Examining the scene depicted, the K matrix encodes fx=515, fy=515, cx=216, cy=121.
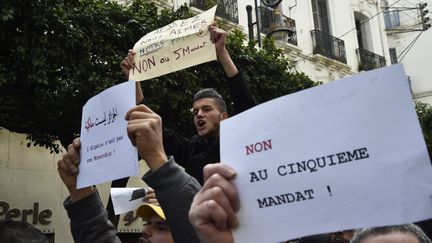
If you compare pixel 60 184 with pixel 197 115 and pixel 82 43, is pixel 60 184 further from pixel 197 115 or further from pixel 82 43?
pixel 197 115

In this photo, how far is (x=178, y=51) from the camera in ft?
9.63

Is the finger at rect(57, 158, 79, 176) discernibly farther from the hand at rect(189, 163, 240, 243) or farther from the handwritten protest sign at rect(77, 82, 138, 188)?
the hand at rect(189, 163, 240, 243)

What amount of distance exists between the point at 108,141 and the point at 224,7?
12.7 m

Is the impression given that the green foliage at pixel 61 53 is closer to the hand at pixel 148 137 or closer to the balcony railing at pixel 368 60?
the hand at pixel 148 137

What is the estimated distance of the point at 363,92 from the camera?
1301 millimetres

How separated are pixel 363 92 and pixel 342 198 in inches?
10.7

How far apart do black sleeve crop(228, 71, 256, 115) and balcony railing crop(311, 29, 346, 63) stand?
1463 centimetres

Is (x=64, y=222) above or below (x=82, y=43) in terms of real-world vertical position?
below

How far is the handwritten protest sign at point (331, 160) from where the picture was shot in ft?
4.01

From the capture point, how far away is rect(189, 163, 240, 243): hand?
1401 millimetres

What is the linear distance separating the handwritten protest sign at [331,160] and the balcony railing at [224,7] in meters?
12.4

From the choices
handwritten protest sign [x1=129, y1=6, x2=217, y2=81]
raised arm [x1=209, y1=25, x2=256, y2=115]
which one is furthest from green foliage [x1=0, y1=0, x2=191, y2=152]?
raised arm [x1=209, y1=25, x2=256, y2=115]

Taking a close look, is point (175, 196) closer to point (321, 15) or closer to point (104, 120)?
point (104, 120)

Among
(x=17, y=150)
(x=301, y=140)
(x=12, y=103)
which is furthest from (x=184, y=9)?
(x=301, y=140)
